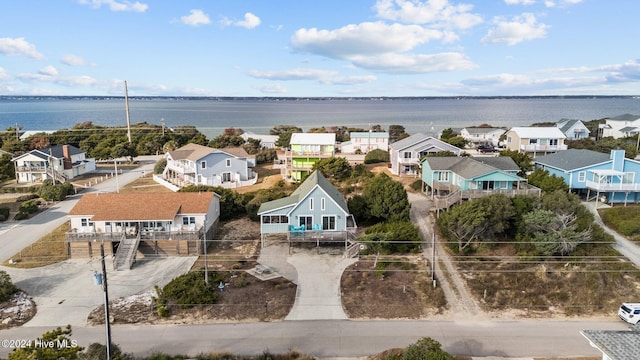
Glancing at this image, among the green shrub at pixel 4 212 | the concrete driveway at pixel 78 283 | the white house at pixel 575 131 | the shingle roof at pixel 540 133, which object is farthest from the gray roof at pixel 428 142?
the green shrub at pixel 4 212

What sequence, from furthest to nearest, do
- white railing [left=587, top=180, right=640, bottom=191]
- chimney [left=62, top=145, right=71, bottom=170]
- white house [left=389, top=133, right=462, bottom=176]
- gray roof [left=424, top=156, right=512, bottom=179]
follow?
1. chimney [left=62, top=145, right=71, bottom=170]
2. white house [left=389, top=133, right=462, bottom=176]
3. white railing [left=587, top=180, right=640, bottom=191]
4. gray roof [left=424, top=156, right=512, bottom=179]

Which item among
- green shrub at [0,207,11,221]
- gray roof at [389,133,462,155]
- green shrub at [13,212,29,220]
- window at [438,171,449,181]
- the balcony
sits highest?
gray roof at [389,133,462,155]

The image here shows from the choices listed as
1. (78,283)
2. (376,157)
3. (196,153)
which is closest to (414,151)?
(376,157)

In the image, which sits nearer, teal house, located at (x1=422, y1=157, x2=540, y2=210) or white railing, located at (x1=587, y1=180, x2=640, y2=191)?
teal house, located at (x1=422, y1=157, x2=540, y2=210)

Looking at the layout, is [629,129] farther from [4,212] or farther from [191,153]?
[4,212]

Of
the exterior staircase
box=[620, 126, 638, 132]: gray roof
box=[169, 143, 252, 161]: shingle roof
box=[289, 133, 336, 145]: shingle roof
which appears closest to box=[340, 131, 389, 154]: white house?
box=[289, 133, 336, 145]: shingle roof

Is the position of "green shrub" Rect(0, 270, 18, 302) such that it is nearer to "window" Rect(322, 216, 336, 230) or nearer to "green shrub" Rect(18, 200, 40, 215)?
"green shrub" Rect(18, 200, 40, 215)
